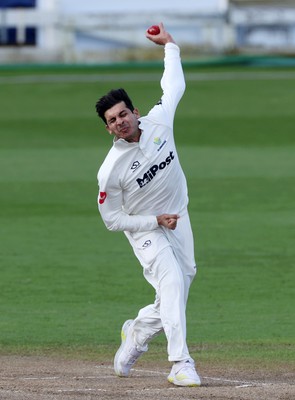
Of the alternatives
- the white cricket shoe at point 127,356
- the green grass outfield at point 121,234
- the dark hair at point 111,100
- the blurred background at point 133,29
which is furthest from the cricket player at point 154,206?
the blurred background at point 133,29

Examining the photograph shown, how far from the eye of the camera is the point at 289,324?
10.3m

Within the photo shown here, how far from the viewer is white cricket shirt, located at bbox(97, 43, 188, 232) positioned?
805cm

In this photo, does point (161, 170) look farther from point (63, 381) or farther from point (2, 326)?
point (2, 326)

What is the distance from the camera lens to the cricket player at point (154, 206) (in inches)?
315

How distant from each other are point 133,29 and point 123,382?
74.4ft

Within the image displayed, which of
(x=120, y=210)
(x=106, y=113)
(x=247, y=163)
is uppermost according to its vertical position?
(x=106, y=113)

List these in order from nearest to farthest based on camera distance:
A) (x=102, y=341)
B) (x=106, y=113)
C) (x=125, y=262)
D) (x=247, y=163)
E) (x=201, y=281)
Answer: (x=106, y=113) → (x=102, y=341) → (x=201, y=281) → (x=125, y=262) → (x=247, y=163)

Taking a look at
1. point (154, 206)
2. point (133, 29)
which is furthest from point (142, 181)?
point (133, 29)

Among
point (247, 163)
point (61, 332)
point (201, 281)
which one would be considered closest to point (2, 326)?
point (61, 332)

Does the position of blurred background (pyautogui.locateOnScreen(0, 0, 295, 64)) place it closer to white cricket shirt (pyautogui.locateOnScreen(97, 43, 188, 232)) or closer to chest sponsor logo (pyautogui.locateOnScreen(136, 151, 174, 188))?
white cricket shirt (pyautogui.locateOnScreen(97, 43, 188, 232))

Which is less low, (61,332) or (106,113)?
(106,113)

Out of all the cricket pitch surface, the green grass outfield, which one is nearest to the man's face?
the cricket pitch surface

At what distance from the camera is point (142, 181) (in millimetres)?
8086

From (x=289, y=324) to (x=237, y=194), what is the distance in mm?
6173
